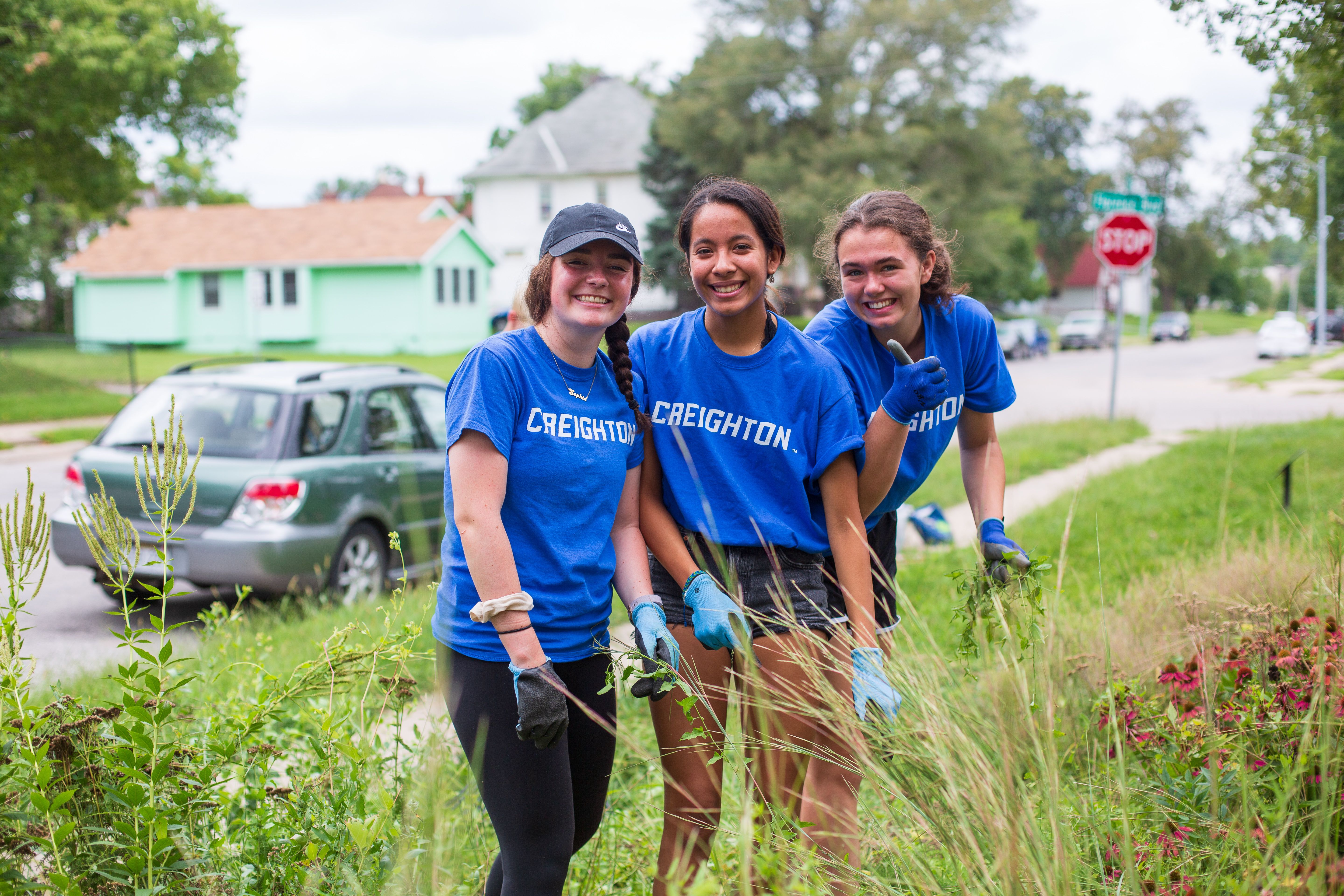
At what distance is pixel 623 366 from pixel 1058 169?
68362 millimetres

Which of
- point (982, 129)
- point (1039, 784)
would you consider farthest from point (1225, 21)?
point (982, 129)

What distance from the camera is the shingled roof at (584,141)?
4262 centimetres

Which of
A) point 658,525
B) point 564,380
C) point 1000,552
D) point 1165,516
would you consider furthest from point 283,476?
point 1165,516

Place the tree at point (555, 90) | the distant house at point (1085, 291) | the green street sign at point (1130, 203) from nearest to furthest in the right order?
the green street sign at point (1130, 203)
the tree at point (555, 90)
the distant house at point (1085, 291)

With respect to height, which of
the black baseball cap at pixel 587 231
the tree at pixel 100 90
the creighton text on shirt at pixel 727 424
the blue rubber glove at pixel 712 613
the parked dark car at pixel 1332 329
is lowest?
the blue rubber glove at pixel 712 613

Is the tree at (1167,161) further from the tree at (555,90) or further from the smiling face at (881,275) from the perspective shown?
the smiling face at (881,275)

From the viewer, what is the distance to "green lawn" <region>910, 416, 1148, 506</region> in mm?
9703

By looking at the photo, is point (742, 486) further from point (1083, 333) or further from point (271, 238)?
point (1083, 333)

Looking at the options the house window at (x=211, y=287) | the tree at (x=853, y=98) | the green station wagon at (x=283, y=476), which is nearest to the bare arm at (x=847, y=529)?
the green station wagon at (x=283, y=476)

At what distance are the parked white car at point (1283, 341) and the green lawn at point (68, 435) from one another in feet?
116

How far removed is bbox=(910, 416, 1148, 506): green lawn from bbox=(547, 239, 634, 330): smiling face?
7.07 m

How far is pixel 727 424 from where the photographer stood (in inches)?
101

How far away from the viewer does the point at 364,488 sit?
6.50 m

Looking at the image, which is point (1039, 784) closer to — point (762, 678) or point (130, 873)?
point (762, 678)
